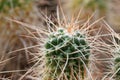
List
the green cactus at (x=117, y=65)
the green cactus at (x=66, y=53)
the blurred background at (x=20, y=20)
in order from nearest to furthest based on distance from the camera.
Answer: the green cactus at (x=66, y=53) < the green cactus at (x=117, y=65) < the blurred background at (x=20, y=20)

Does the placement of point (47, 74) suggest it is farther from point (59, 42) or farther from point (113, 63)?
point (113, 63)

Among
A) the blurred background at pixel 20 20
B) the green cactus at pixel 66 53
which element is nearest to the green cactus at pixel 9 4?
the blurred background at pixel 20 20

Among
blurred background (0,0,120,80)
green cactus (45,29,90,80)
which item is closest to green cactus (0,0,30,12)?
blurred background (0,0,120,80)

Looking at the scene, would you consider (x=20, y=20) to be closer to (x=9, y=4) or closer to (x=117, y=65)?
(x=9, y=4)

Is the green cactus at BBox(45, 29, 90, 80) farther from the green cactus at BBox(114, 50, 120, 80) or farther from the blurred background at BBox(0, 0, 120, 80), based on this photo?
the blurred background at BBox(0, 0, 120, 80)

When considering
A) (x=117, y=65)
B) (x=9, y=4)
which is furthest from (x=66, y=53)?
(x=9, y=4)

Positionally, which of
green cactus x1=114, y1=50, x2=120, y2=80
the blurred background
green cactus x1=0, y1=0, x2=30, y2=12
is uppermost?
green cactus x1=0, y1=0, x2=30, y2=12

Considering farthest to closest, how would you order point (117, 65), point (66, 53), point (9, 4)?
1. point (9, 4)
2. point (117, 65)
3. point (66, 53)

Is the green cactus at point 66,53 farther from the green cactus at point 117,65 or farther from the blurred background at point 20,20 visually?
the blurred background at point 20,20
